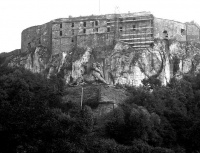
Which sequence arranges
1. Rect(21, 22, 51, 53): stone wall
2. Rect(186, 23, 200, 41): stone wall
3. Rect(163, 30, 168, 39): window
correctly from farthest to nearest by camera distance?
Rect(21, 22, 51, 53): stone wall
Rect(186, 23, 200, 41): stone wall
Rect(163, 30, 168, 39): window

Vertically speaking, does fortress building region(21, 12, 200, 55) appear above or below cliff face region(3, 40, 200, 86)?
above

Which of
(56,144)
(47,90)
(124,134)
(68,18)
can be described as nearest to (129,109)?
(124,134)

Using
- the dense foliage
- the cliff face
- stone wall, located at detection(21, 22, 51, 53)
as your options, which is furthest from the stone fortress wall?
the dense foliage

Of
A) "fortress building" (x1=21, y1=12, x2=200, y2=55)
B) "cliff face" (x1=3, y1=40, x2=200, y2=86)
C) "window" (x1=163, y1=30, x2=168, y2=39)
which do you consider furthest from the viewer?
"window" (x1=163, y1=30, x2=168, y2=39)

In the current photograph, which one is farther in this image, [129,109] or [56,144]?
[129,109]

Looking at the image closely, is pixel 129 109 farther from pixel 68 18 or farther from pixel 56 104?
pixel 68 18

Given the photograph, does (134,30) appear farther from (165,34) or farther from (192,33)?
(192,33)

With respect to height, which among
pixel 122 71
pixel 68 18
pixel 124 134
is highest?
pixel 68 18

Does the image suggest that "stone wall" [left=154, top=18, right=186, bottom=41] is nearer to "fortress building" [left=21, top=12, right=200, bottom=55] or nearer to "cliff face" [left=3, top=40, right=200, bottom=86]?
"fortress building" [left=21, top=12, right=200, bottom=55]
